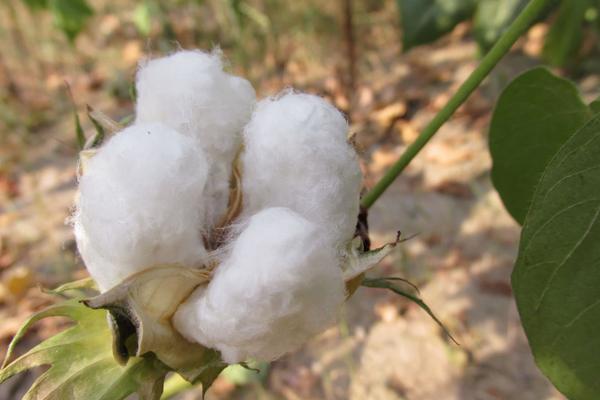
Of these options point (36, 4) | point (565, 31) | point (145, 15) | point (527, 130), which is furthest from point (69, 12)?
point (527, 130)

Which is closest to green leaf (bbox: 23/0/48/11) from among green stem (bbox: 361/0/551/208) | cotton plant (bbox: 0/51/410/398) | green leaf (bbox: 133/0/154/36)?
green leaf (bbox: 133/0/154/36)

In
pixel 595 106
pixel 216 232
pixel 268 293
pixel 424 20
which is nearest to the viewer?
pixel 268 293

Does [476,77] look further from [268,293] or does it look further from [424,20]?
[424,20]

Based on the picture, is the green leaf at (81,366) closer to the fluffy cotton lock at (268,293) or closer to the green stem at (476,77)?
the fluffy cotton lock at (268,293)

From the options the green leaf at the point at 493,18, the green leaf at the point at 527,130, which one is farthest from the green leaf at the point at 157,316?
the green leaf at the point at 493,18

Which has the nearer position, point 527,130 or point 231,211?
point 231,211

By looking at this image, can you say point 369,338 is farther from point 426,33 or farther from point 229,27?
point 229,27
